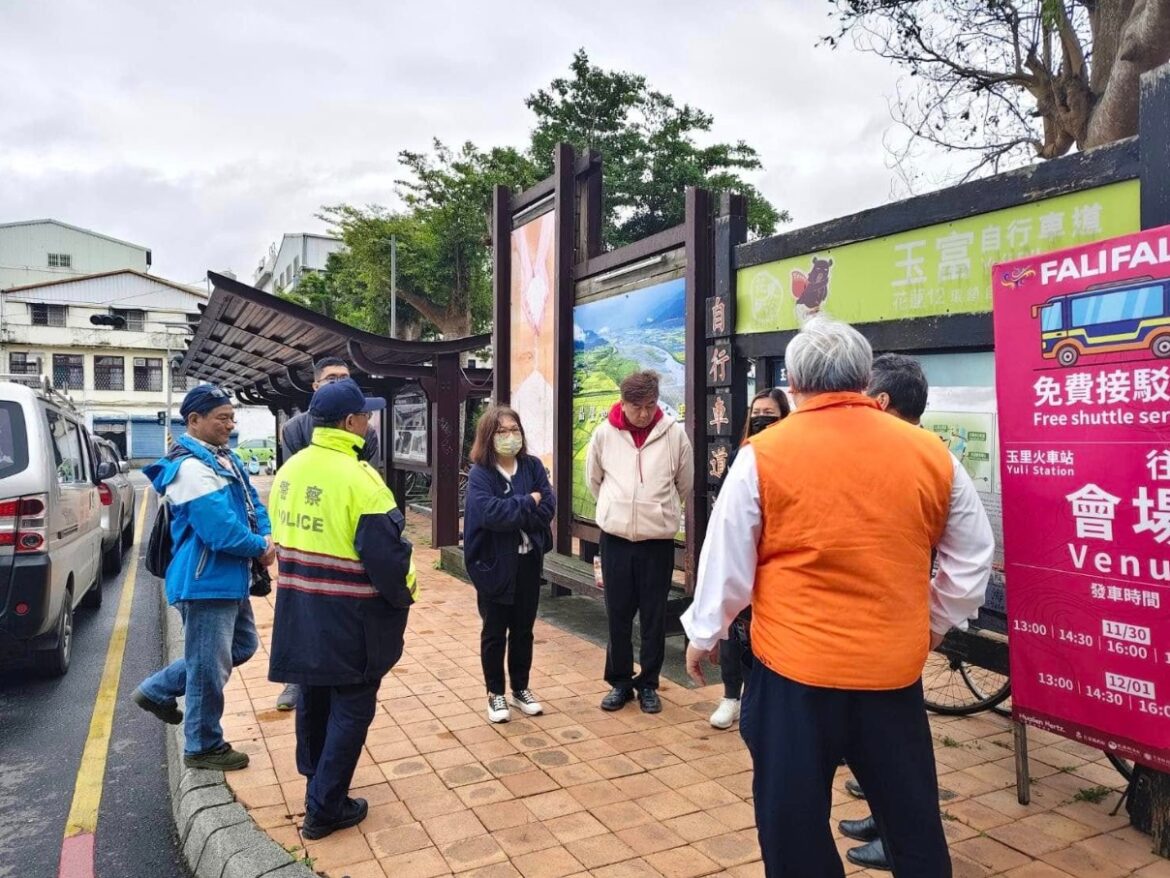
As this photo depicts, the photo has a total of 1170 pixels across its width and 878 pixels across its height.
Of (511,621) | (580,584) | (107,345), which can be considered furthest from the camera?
(107,345)

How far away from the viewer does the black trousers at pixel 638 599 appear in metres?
4.55

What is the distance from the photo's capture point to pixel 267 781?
3.65 m

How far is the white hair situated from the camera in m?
2.21

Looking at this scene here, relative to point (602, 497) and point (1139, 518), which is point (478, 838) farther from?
point (1139, 518)

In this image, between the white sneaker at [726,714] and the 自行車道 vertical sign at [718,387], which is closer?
the white sneaker at [726,714]

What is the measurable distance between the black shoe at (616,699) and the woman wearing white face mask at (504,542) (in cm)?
37

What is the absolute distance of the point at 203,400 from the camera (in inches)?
149

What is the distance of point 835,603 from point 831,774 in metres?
0.47

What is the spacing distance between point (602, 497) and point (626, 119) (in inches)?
870

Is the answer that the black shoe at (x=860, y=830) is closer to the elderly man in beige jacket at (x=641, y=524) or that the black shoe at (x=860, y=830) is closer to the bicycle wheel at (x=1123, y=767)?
the bicycle wheel at (x=1123, y=767)

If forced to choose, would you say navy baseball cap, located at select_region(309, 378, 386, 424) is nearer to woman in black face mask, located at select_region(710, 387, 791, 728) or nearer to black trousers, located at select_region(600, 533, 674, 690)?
woman in black face mask, located at select_region(710, 387, 791, 728)

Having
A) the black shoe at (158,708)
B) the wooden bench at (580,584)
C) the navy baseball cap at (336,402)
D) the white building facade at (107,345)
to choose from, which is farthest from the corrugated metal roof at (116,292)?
the navy baseball cap at (336,402)

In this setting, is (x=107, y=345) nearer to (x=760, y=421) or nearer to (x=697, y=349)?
(x=697, y=349)

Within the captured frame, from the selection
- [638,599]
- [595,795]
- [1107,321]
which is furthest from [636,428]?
[1107,321]
